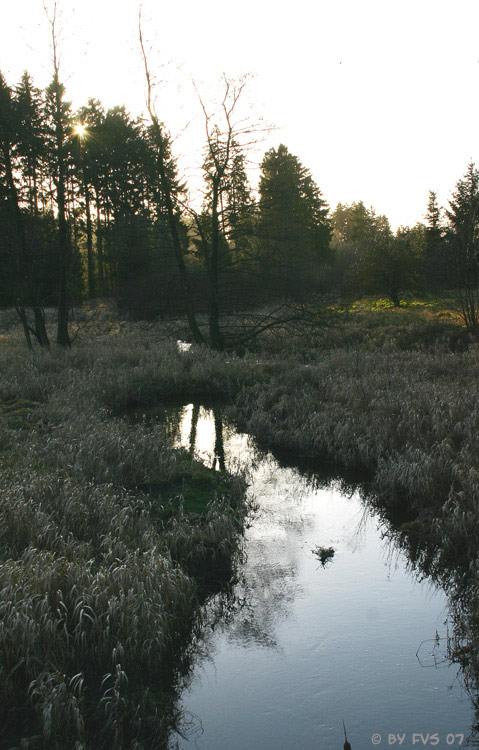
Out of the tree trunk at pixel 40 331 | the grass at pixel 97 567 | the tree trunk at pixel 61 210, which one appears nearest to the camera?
the grass at pixel 97 567

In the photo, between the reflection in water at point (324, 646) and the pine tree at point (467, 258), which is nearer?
the reflection in water at point (324, 646)

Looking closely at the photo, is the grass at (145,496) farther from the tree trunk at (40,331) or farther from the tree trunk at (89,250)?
the tree trunk at (89,250)

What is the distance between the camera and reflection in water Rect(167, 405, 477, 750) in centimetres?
326

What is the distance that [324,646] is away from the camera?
3980 millimetres

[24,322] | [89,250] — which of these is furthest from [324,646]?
[89,250]

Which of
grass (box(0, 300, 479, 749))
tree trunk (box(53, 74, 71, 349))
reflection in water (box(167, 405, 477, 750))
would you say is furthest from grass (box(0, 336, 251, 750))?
tree trunk (box(53, 74, 71, 349))

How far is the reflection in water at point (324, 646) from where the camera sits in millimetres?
3255

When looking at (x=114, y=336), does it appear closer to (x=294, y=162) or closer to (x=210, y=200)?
(x=210, y=200)

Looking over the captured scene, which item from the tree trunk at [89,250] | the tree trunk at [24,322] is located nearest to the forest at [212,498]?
the tree trunk at [24,322]

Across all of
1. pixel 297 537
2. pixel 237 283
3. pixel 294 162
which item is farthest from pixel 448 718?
pixel 294 162

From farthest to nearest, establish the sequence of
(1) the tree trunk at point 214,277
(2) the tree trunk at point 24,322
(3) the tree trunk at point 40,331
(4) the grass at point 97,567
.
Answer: (3) the tree trunk at point 40,331
(1) the tree trunk at point 214,277
(2) the tree trunk at point 24,322
(4) the grass at point 97,567

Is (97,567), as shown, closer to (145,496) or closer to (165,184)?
(145,496)
